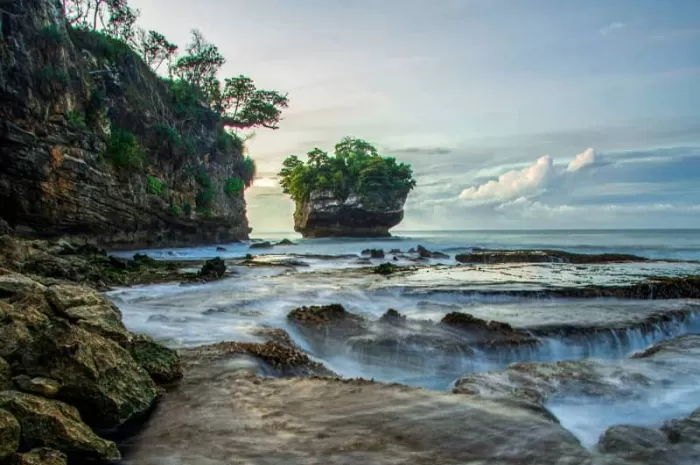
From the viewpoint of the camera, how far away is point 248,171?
49656mm

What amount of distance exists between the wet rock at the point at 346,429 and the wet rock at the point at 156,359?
0.23m

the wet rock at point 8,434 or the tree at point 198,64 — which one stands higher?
the tree at point 198,64

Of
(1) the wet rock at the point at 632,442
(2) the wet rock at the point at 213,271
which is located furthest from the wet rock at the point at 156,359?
(2) the wet rock at the point at 213,271

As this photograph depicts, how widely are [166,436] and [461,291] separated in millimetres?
8338

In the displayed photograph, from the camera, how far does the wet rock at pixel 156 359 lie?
13.3ft

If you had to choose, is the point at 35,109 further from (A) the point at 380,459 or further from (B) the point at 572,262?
(B) the point at 572,262

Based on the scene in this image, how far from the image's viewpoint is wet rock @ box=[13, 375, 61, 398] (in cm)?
293

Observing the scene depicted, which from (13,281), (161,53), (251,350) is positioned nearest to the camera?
(13,281)

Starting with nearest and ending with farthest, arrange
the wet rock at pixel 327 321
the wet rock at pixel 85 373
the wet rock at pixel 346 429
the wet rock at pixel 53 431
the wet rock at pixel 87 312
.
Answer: the wet rock at pixel 53 431 < the wet rock at pixel 346 429 < the wet rock at pixel 85 373 < the wet rock at pixel 87 312 < the wet rock at pixel 327 321

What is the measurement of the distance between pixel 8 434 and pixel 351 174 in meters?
58.9

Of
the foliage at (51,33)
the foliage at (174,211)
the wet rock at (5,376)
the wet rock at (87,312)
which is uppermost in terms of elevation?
the foliage at (51,33)

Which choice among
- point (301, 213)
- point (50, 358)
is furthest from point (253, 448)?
point (301, 213)

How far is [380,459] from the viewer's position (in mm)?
2697

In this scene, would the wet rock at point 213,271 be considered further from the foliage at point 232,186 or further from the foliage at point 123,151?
the foliage at point 232,186
